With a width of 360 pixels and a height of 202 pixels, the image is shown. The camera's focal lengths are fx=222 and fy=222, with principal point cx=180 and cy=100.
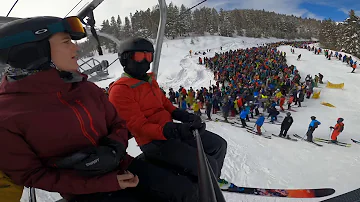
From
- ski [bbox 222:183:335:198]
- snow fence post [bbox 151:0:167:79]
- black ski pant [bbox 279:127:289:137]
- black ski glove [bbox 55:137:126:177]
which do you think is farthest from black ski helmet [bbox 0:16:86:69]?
black ski pant [bbox 279:127:289:137]

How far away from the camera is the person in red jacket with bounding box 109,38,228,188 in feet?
6.54

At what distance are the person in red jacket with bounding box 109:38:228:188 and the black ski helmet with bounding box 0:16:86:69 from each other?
2.81ft

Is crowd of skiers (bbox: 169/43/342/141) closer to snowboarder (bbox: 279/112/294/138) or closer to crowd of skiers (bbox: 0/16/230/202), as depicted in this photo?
snowboarder (bbox: 279/112/294/138)

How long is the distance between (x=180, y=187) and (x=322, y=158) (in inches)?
346

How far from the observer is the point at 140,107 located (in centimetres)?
221

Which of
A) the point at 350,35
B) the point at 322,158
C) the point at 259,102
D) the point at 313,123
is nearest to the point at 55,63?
the point at 322,158

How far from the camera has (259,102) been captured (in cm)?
1564

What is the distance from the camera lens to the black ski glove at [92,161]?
124 centimetres

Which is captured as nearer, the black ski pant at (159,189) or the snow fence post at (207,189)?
the snow fence post at (207,189)

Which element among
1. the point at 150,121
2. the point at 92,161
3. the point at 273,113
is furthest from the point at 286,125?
the point at 92,161

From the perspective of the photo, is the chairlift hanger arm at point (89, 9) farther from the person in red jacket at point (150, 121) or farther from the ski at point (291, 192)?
the ski at point (291, 192)

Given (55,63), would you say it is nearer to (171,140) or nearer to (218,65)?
(171,140)

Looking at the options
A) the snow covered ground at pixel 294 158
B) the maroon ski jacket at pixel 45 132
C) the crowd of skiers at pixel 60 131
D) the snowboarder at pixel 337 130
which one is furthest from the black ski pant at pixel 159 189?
the snowboarder at pixel 337 130

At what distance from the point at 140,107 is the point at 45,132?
1.03 m
